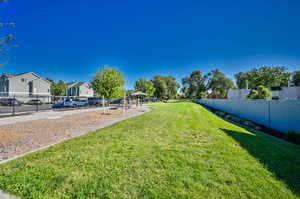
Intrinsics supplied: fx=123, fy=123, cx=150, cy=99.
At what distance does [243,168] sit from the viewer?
8.54ft

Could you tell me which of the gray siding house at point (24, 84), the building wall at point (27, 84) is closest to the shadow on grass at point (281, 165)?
the gray siding house at point (24, 84)

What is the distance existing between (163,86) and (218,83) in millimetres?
26192

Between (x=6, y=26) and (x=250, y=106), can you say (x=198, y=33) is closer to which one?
(x=250, y=106)

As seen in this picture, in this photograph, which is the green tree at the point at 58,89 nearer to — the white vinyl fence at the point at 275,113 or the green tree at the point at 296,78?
the white vinyl fence at the point at 275,113

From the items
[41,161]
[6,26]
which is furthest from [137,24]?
[41,161]

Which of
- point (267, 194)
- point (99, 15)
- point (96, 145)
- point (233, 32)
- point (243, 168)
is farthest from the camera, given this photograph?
point (233, 32)

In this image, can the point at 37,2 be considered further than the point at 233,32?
No

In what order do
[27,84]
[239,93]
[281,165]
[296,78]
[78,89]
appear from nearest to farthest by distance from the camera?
1. [281,165]
2. [27,84]
3. [239,93]
4. [78,89]
5. [296,78]

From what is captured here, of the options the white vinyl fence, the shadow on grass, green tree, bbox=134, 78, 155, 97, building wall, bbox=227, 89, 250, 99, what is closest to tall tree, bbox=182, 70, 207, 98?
building wall, bbox=227, 89, 250, 99

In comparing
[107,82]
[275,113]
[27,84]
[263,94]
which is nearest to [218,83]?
[263,94]

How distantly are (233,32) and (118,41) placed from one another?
14913 mm

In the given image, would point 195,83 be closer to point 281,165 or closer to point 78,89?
point 78,89

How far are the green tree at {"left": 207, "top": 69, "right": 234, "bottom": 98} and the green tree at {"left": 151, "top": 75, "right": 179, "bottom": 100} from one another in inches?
622

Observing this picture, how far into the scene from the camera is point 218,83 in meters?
56.2
